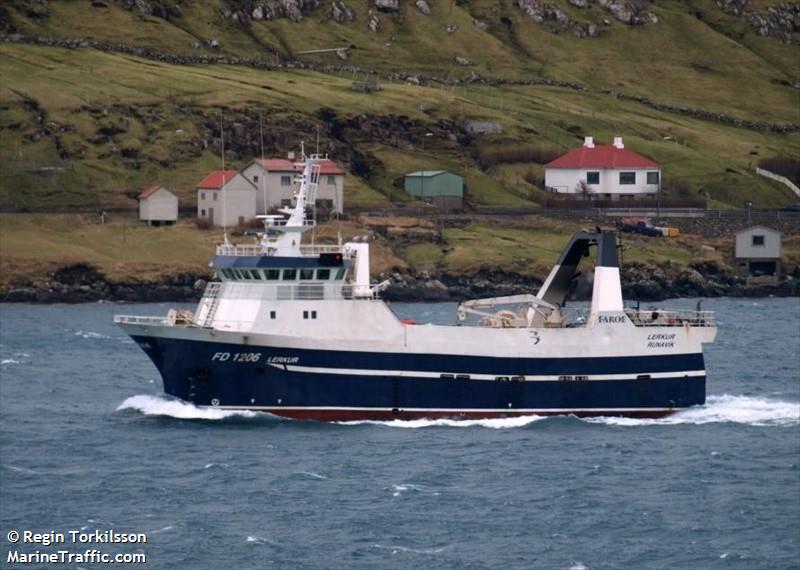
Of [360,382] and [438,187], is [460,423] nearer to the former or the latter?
[360,382]

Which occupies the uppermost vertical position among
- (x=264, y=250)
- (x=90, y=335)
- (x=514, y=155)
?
(x=514, y=155)

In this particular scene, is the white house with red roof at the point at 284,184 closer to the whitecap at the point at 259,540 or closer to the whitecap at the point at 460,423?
the whitecap at the point at 460,423

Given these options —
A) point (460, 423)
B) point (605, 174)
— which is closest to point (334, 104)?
point (605, 174)

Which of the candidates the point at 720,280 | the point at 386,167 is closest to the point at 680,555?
the point at 720,280

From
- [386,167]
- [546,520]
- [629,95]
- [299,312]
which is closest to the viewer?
[546,520]

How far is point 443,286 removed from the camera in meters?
118

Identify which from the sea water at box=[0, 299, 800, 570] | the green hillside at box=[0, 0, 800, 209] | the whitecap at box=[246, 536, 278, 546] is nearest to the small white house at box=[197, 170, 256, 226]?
the green hillside at box=[0, 0, 800, 209]

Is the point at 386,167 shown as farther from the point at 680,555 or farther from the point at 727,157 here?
the point at 680,555

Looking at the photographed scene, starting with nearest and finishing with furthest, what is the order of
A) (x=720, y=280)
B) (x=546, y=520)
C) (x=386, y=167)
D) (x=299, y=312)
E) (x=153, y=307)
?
1. (x=546, y=520)
2. (x=299, y=312)
3. (x=153, y=307)
4. (x=720, y=280)
5. (x=386, y=167)

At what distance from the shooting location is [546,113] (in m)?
Result: 172

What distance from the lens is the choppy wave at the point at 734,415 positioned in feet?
213

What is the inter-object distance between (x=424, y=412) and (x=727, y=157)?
347ft

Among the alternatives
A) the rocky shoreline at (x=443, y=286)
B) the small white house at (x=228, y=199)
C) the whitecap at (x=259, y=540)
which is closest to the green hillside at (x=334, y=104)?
the small white house at (x=228, y=199)

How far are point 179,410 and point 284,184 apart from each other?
70794 mm
